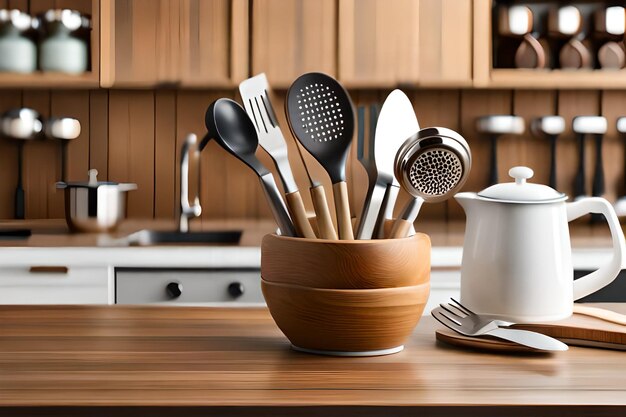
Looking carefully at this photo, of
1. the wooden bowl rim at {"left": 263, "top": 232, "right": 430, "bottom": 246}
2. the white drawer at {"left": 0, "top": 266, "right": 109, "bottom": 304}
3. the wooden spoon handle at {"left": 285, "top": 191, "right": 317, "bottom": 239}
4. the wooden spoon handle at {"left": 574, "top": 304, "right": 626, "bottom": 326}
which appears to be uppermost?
the wooden spoon handle at {"left": 285, "top": 191, "right": 317, "bottom": 239}

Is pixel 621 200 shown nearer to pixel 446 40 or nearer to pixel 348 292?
pixel 446 40

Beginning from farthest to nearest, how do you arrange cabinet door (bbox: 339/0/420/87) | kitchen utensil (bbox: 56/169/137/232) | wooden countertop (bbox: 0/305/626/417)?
cabinet door (bbox: 339/0/420/87) → kitchen utensil (bbox: 56/169/137/232) → wooden countertop (bbox: 0/305/626/417)

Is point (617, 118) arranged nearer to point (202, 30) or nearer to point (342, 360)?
point (202, 30)

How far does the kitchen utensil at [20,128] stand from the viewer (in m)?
3.00

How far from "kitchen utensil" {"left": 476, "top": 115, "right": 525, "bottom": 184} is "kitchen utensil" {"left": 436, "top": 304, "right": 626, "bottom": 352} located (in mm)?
2012

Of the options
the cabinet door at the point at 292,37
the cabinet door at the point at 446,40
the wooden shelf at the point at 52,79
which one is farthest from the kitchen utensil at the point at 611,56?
the wooden shelf at the point at 52,79

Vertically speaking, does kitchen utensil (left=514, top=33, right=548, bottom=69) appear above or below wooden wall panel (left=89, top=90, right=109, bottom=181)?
above

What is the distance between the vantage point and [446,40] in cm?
279

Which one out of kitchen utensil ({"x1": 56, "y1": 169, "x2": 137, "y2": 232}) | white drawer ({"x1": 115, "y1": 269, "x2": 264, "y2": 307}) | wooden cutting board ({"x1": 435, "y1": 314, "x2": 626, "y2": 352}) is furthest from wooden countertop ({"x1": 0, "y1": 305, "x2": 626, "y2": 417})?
kitchen utensil ({"x1": 56, "y1": 169, "x2": 137, "y2": 232})

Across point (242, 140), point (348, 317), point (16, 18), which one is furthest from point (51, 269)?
point (348, 317)

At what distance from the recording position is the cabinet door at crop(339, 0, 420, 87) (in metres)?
2.78

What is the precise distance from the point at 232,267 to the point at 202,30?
0.88 m

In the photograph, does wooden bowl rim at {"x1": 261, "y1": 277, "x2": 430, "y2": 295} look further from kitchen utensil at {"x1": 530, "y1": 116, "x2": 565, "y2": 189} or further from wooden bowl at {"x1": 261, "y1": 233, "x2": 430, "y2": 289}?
kitchen utensil at {"x1": 530, "y1": 116, "x2": 565, "y2": 189}

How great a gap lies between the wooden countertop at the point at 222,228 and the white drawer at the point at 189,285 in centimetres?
11
